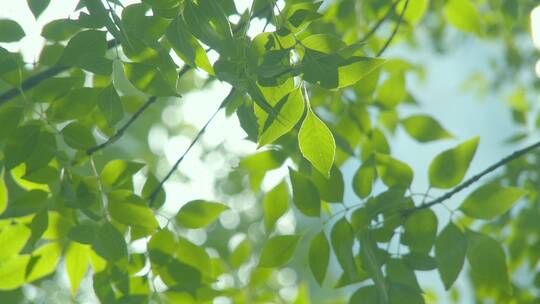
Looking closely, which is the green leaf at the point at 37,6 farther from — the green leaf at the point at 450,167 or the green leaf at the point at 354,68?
the green leaf at the point at 450,167

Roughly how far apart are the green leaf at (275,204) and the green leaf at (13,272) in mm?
260

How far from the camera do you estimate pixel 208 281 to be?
74 centimetres

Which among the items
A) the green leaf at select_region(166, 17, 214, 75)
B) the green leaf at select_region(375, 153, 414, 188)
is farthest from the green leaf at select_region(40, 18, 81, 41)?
the green leaf at select_region(375, 153, 414, 188)

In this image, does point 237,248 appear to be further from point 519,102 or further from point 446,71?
point 446,71

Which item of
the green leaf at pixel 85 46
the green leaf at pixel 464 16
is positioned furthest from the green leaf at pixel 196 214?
the green leaf at pixel 464 16

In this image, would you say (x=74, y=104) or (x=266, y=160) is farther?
(x=266, y=160)

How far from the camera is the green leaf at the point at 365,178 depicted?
2.39 ft

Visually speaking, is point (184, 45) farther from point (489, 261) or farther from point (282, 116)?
point (489, 261)

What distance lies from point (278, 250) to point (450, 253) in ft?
0.59

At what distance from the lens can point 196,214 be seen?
0.74 m

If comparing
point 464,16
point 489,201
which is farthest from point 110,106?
point 464,16

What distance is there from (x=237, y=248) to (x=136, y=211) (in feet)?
1.07

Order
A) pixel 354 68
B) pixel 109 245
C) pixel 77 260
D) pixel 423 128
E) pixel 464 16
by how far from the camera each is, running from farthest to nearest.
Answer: pixel 464 16 < pixel 423 128 < pixel 77 260 < pixel 109 245 < pixel 354 68

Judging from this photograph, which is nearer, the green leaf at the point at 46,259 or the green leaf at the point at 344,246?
the green leaf at the point at 344,246
